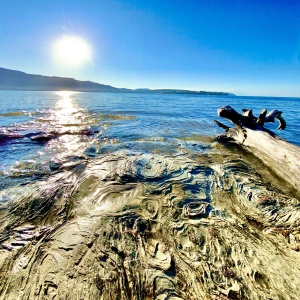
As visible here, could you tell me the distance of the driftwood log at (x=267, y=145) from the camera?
15.7 feet

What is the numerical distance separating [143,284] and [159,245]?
24.6 inches

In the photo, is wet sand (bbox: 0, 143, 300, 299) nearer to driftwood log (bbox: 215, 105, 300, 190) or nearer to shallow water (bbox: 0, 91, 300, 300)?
shallow water (bbox: 0, 91, 300, 300)

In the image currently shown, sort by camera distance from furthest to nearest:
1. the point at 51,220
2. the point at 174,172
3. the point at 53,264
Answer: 1. the point at 174,172
2. the point at 51,220
3. the point at 53,264

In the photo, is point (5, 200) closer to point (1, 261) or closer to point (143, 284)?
point (1, 261)

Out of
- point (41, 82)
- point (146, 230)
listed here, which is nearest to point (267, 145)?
point (146, 230)

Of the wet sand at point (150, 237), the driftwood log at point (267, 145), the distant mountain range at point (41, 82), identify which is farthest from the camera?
the distant mountain range at point (41, 82)

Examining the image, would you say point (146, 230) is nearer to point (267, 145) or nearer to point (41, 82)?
point (267, 145)

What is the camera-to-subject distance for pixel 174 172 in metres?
5.04

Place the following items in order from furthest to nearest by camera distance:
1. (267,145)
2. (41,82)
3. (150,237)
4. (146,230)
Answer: (41,82)
(267,145)
(146,230)
(150,237)

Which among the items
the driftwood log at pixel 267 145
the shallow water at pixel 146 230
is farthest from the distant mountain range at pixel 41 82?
the shallow water at pixel 146 230

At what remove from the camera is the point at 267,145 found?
615 centimetres

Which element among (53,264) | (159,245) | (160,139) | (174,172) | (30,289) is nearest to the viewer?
(30,289)

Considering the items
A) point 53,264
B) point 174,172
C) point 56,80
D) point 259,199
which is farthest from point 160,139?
point 56,80

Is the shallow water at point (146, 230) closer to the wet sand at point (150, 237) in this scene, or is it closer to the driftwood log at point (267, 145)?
the wet sand at point (150, 237)
